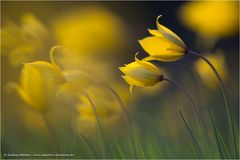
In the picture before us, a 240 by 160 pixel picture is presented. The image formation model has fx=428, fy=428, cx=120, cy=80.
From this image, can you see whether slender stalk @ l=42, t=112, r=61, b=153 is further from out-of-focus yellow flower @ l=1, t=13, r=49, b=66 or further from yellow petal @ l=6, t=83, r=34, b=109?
out-of-focus yellow flower @ l=1, t=13, r=49, b=66

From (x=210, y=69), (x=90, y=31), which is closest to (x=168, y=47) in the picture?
(x=210, y=69)

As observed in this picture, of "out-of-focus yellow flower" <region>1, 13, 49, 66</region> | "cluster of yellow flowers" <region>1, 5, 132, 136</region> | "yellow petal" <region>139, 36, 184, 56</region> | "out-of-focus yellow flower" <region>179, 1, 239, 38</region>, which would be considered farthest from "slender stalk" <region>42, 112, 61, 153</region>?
"out-of-focus yellow flower" <region>179, 1, 239, 38</region>

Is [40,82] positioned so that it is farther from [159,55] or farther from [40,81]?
[159,55]

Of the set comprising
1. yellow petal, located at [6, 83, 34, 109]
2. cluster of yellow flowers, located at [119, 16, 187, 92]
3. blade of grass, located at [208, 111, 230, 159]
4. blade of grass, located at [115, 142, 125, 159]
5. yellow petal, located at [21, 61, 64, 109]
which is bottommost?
blade of grass, located at [115, 142, 125, 159]

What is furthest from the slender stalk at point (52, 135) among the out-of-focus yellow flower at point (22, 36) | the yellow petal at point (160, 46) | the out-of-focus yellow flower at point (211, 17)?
the out-of-focus yellow flower at point (211, 17)

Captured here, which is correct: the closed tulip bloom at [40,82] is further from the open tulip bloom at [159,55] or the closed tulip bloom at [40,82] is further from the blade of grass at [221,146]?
the blade of grass at [221,146]

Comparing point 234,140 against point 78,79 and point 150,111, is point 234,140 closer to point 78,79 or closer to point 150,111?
point 150,111
